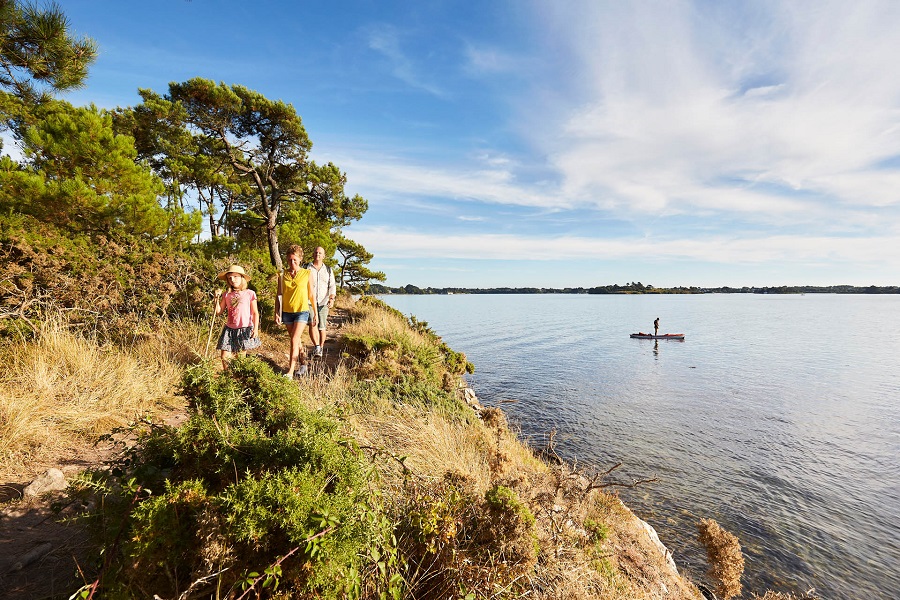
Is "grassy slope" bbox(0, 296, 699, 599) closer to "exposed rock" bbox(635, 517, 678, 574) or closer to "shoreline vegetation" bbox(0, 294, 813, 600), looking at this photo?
"shoreline vegetation" bbox(0, 294, 813, 600)

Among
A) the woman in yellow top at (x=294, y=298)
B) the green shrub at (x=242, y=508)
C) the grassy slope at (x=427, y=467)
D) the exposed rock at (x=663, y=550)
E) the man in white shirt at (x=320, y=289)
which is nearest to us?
the green shrub at (x=242, y=508)

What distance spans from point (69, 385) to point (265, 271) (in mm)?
8539

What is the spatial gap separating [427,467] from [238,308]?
434cm

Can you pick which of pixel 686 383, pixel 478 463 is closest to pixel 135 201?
pixel 478 463

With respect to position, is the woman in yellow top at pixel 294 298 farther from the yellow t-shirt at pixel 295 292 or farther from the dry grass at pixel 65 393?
the dry grass at pixel 65 393

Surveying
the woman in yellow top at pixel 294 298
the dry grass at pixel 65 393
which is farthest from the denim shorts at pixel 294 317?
the dry grass at pixel 65 393

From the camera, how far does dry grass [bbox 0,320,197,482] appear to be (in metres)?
3.72

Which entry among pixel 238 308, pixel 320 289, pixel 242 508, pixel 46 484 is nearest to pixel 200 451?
pixel 242 508

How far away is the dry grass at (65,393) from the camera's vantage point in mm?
3723

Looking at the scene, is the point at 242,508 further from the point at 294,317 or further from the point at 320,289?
the point at 320,289

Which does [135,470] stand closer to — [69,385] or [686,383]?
[69,385]

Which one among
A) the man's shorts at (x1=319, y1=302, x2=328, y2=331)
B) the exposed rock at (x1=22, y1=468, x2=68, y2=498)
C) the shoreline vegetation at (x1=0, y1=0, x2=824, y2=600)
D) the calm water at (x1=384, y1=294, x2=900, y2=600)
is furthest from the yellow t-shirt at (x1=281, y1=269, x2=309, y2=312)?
the calm water at (x1=384, y1=294, x2=900, y2=600)

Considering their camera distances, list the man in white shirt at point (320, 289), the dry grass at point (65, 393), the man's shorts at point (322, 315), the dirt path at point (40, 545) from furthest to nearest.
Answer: the man's shorts at point (322, 315) → the man in white shirt at point (320, 289) → the dry grass at point (65, 393) → the dirt path at point (40, 545)

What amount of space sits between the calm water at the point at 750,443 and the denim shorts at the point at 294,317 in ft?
21.9
